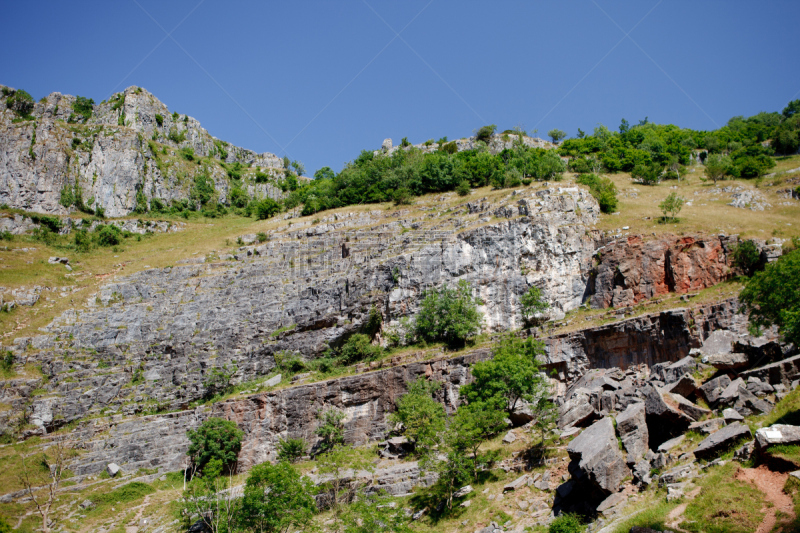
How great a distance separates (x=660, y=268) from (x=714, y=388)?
23168 millimetres

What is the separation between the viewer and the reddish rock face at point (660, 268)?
4241cm

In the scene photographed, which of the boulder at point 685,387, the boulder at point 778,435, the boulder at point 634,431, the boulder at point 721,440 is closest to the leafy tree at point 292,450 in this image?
the boulder at point 634,431

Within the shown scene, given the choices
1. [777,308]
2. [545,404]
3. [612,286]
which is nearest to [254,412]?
[545,404]

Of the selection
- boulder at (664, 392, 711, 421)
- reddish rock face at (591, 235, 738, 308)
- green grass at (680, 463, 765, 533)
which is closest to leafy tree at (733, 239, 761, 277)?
reddish rock face at (591, 235, 738, 308)

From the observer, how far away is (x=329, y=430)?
129ft

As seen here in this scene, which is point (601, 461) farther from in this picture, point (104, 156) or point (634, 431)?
point (104, 156)

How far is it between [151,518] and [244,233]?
1495 inches

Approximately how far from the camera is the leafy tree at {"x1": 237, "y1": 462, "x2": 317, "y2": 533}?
87.8 feet

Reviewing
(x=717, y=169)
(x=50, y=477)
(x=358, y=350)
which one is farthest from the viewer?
(x=717, y=169)

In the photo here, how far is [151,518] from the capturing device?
3444cm

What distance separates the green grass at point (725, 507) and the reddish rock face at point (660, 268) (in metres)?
28.2

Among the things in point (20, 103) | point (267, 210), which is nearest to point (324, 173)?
point (267, 210)

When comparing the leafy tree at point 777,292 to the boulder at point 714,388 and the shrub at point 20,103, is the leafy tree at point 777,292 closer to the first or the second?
the boulder at point 714,388

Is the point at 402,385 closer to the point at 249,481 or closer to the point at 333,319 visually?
the point at 333,319
